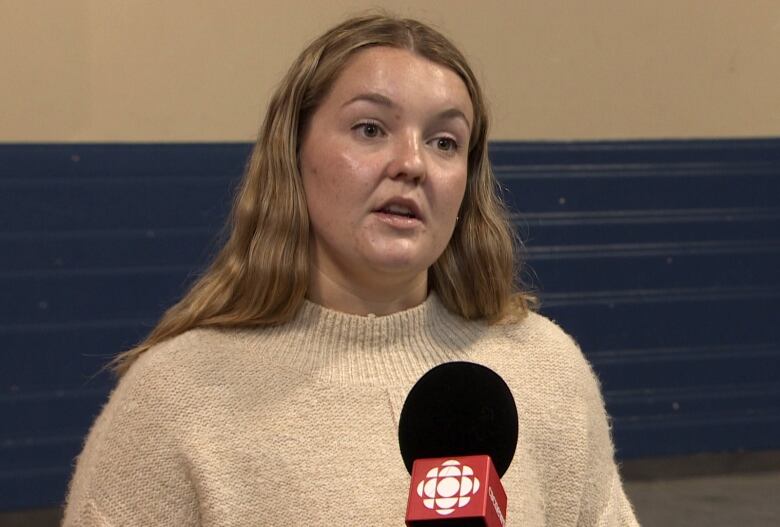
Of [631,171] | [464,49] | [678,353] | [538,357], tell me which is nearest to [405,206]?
[538,357]

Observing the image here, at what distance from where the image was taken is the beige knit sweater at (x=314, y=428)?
1.69 meters

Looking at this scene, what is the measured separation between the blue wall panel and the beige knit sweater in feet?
8.56

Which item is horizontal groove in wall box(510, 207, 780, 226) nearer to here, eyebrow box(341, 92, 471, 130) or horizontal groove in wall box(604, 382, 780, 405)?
horizontal groove in wall box(604, 382, 780, 405)

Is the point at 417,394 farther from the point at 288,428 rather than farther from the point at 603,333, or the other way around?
the point at 603,333

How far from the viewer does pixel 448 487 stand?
1184 millimetres

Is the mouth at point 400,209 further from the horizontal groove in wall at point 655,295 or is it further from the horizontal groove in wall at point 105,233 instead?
the horizontal groove in wall at point 655,295

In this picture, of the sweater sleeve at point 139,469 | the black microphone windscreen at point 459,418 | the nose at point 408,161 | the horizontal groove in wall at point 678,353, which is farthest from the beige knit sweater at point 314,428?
the horizontal groove in wall at point 678,353

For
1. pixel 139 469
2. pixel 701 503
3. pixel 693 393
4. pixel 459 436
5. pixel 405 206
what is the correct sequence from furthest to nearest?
1. pixel 693 393
2. pixel 701 503
3. pixel 405 206
4. pixel 139 469
5. pixel 459 436

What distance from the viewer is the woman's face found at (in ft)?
5.89

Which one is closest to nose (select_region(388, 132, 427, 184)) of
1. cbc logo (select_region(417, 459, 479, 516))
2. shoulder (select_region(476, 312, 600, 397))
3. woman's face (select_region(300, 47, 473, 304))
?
woman's face (select_region(300, 47, 473, 304))

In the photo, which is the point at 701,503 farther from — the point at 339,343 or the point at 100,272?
the point at 339,343

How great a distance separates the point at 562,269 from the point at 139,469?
336cm

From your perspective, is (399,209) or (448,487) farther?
(399,209)

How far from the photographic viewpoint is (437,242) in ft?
6.02
